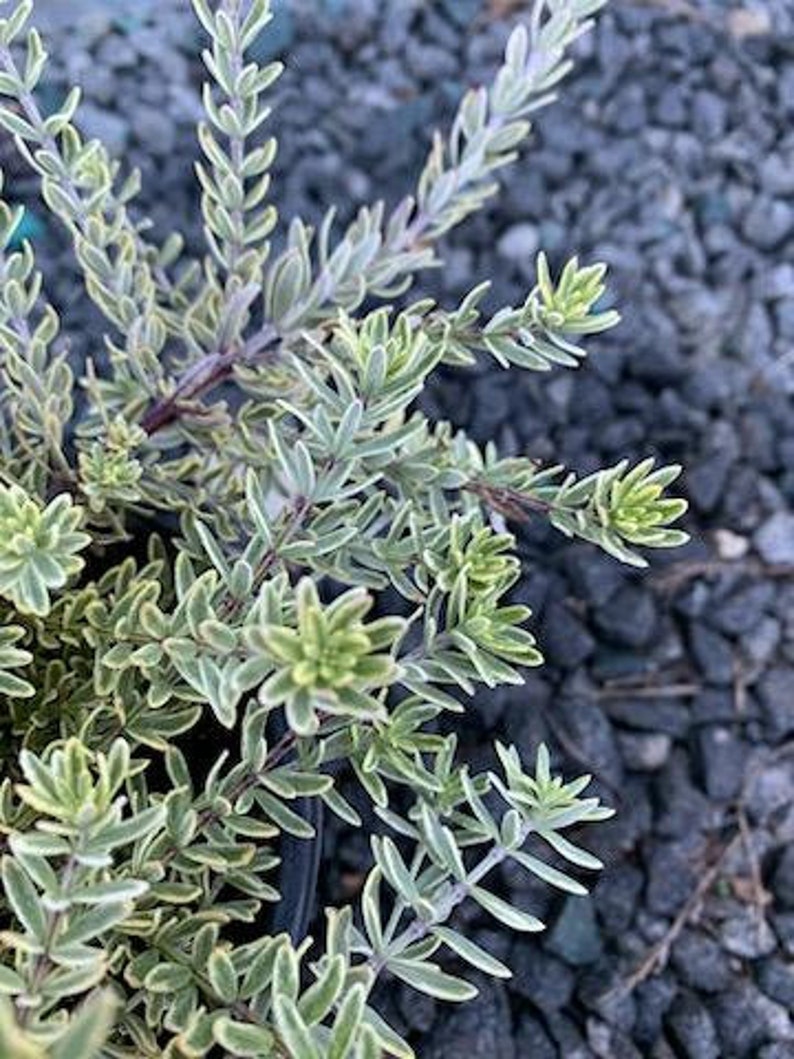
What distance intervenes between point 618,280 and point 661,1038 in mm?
1020

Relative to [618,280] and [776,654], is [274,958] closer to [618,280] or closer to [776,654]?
[776,654]

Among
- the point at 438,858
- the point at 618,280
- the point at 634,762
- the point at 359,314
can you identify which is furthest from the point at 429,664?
the point at 618,280

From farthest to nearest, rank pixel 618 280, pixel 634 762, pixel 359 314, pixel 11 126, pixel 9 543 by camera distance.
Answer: pixel 618 280 < pixel 359 314 < pixel 634 762 < pixel 11 126 < pixel 9 543

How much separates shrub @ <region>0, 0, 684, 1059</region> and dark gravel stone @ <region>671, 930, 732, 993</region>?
0.39 metres

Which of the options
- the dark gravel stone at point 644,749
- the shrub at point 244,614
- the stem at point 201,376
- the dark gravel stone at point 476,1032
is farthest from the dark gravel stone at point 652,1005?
the stem at point 201,376

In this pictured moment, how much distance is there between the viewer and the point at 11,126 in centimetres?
122

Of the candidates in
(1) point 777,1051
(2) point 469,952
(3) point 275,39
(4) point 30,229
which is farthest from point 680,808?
(3) point 275,39

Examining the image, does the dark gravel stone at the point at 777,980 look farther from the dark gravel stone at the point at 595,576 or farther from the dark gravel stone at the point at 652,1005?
Answer: the dark gravel stone at the point at 595,576

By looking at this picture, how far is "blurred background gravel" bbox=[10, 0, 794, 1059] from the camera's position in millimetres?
1586

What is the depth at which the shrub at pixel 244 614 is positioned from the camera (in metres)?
0.95

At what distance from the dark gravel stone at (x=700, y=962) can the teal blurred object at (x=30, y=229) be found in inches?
48.5

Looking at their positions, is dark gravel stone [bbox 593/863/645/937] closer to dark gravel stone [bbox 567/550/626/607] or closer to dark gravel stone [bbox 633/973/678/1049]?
dark gravel stone [bbox 633/973/678/1049]

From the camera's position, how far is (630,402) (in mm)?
1992

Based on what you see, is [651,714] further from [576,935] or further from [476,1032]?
[476,1032]
